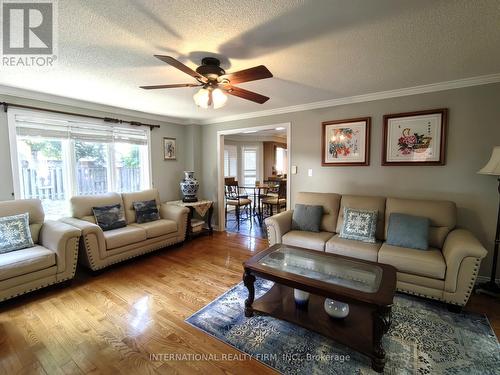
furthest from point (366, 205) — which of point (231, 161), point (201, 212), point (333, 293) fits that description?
point (231, 161)

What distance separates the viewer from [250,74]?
6.02ft

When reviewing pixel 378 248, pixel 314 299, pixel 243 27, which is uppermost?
pixel 243 27

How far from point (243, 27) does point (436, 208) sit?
276 cm

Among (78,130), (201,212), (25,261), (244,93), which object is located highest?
(244,93)

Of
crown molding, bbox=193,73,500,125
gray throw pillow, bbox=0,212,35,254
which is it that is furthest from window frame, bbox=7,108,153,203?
crown molding, bbox=193,73,500,125

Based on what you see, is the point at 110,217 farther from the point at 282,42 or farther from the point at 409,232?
the point at 409,232

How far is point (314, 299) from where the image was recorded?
7.02 feet

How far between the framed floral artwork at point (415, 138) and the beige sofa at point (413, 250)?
21.8 inches

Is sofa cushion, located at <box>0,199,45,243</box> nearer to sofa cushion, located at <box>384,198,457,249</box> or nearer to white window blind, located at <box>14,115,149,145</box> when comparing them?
white window blind, located at <box>14,115,149,145</box>

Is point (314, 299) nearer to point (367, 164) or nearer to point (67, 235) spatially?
point (367, 164)

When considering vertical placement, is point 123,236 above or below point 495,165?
below

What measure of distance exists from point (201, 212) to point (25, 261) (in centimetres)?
251

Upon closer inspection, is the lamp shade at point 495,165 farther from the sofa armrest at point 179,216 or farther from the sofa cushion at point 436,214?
the sofa armrest at point 179,216

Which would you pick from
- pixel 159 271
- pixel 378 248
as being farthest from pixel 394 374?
pixel 159 271
